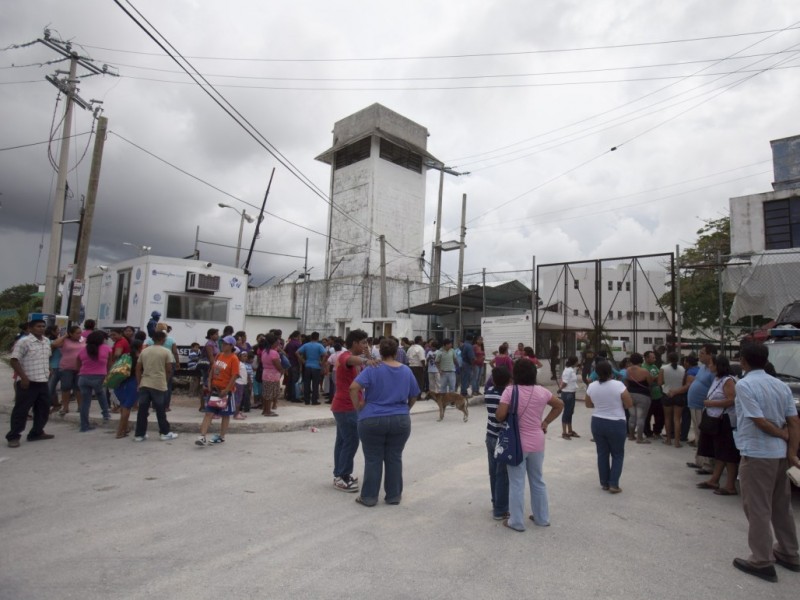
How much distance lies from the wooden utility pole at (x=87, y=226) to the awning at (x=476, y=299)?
12880 mm

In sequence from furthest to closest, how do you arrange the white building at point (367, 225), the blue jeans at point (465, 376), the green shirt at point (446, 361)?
the white building at point (367, 225), the blue jeans at point (465, 376), the green shirt at point (446, 361)

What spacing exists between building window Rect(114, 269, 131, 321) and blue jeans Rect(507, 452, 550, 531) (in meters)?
11.0

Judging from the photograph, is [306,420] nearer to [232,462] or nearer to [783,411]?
[232,462]

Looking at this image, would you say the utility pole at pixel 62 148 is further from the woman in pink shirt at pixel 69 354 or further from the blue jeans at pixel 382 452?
the blue jeans at pixel 382 452

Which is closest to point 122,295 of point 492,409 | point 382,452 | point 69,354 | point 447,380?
point 69,354

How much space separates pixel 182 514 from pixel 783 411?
524 centimetres

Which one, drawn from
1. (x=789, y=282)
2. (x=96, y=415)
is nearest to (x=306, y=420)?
(x=96, y=415)

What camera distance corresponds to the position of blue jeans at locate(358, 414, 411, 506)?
4.88 metres

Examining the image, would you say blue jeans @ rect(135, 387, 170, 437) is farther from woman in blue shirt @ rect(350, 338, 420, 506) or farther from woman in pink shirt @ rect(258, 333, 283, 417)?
woman in blue shirt @ rect(350, 338, 420, 506)

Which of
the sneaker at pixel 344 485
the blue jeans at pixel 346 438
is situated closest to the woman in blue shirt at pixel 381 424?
the sneaker at pixel 344 485

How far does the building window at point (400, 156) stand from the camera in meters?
31.7

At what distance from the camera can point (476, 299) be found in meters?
21.9

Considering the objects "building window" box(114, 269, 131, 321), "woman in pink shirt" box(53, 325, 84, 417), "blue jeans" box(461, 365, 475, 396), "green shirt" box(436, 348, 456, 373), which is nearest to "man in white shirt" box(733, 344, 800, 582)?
"green shirt" box(436, 348, 456, 373)

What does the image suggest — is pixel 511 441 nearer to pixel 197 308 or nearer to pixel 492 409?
pixel 492 409
